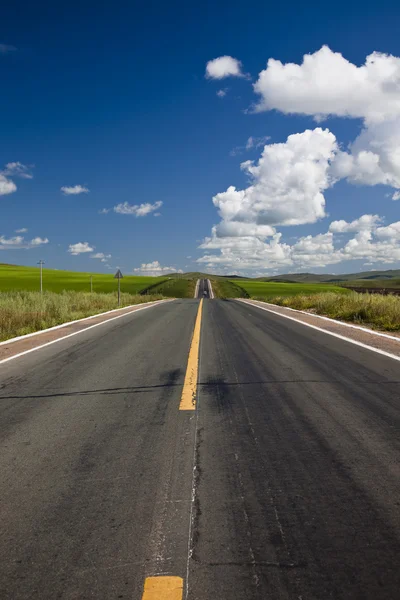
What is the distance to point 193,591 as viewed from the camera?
1.98 m

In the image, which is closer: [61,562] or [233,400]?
[61,562]

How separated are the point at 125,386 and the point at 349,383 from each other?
294 cm

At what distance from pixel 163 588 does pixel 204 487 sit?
94 centimetres

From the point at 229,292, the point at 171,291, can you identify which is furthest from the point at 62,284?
the point at 229,292

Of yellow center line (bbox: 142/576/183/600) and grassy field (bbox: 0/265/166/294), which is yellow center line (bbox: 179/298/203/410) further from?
grassy field (bbox: 0/265/166/294)

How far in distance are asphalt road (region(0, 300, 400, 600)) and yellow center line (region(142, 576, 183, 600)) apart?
0.03 m

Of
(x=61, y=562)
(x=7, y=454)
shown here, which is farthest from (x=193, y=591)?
(x=7, y=454)

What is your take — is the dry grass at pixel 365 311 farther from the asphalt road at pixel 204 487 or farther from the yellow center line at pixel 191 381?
the asphalt road at pixel 204 487

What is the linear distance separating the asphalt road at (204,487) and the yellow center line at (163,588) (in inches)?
1.3

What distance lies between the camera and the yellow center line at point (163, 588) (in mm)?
1937

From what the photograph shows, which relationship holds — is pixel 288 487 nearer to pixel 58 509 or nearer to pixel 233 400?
pixel 58 509

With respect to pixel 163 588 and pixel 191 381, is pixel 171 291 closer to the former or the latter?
pixel 191 381

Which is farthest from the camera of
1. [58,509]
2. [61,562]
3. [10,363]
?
[10,363]

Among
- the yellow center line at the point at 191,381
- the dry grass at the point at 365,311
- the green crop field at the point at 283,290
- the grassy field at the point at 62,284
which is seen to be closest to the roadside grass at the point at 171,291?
the grassy field at the point at 62,284
